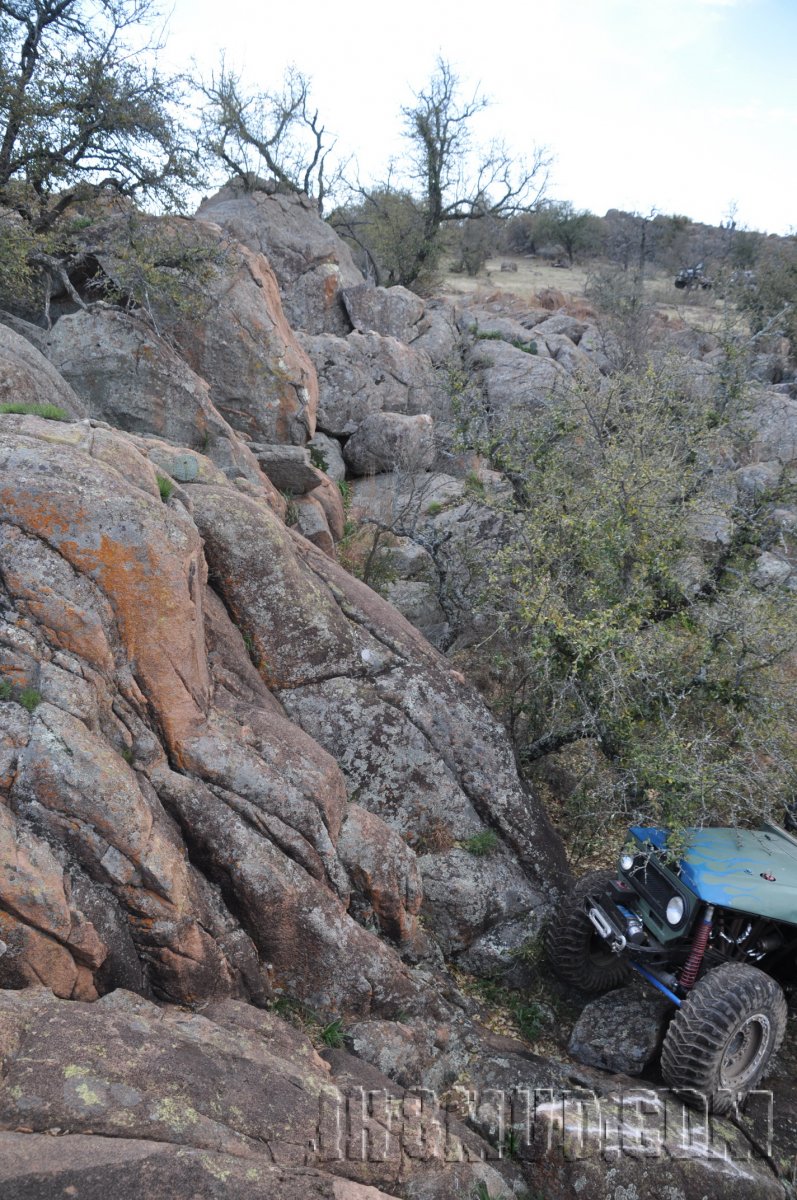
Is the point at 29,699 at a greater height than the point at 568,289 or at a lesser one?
lesser

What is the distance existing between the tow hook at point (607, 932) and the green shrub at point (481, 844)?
1.32 metres

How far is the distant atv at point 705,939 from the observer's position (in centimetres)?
590

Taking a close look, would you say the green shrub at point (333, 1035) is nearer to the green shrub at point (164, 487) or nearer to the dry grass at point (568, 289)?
the green shrub at point (164, 487)

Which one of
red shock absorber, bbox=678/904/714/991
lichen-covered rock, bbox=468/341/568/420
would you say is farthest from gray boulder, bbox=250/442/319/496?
red shock absorber, bbox=678/904/714/991

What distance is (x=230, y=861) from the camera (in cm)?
559

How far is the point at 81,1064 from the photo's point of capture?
380 centimetres

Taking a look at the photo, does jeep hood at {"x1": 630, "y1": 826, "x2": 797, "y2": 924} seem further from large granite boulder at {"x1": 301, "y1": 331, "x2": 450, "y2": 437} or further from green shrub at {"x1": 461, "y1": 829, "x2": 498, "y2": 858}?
large granite boulder at {"x1": 301, "y1": 331, "x2": 450, "y2": 437}

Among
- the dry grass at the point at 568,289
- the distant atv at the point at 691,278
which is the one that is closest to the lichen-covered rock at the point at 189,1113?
the dry grass at the point at 568,289

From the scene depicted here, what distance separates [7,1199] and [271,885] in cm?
270

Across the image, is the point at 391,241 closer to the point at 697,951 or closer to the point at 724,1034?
the point at 697,951

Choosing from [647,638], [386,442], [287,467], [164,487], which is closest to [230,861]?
[164,487]

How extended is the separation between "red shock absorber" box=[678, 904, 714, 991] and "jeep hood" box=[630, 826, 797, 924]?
0.64ft

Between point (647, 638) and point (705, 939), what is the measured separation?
319 centimetres

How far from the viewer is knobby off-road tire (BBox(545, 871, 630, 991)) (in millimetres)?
7273
